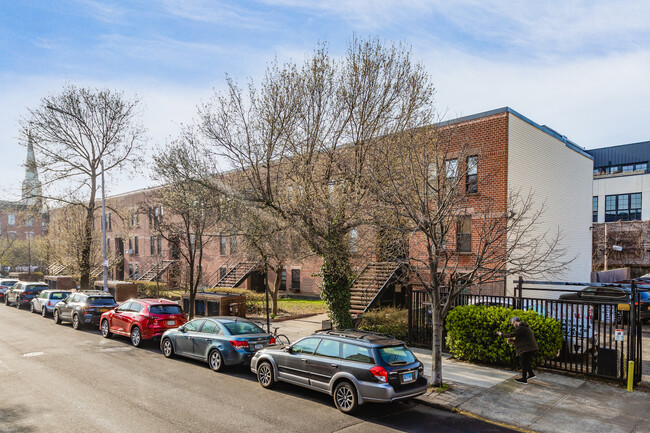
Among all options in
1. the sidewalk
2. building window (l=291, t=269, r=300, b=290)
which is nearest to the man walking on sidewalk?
the sidewalk

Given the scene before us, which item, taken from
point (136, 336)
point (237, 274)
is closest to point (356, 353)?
point (136, 336)

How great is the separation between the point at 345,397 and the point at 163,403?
3757 mm

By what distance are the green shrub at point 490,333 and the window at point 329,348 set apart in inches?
197

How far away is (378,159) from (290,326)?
8.93 m

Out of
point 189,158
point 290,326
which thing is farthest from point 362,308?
point 189,158

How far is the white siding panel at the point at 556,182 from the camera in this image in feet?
67.3

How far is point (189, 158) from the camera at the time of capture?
1686 centimetres

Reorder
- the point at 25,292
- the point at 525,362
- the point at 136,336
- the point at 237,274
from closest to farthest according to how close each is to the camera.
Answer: the point at 525,362 → the point at 136,336 → the point at 25,292 → the point at 237,274

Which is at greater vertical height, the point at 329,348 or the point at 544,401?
the point at 329,348

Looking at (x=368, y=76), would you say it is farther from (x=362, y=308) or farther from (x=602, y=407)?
(x=602, y=407)

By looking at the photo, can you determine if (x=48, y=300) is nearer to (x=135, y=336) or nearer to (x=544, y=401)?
(x=135, y=336)

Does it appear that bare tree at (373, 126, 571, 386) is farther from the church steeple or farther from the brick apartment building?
the church steeple

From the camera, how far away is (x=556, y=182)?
23.6 m

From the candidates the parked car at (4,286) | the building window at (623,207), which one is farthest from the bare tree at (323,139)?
the building window at (623,207)
